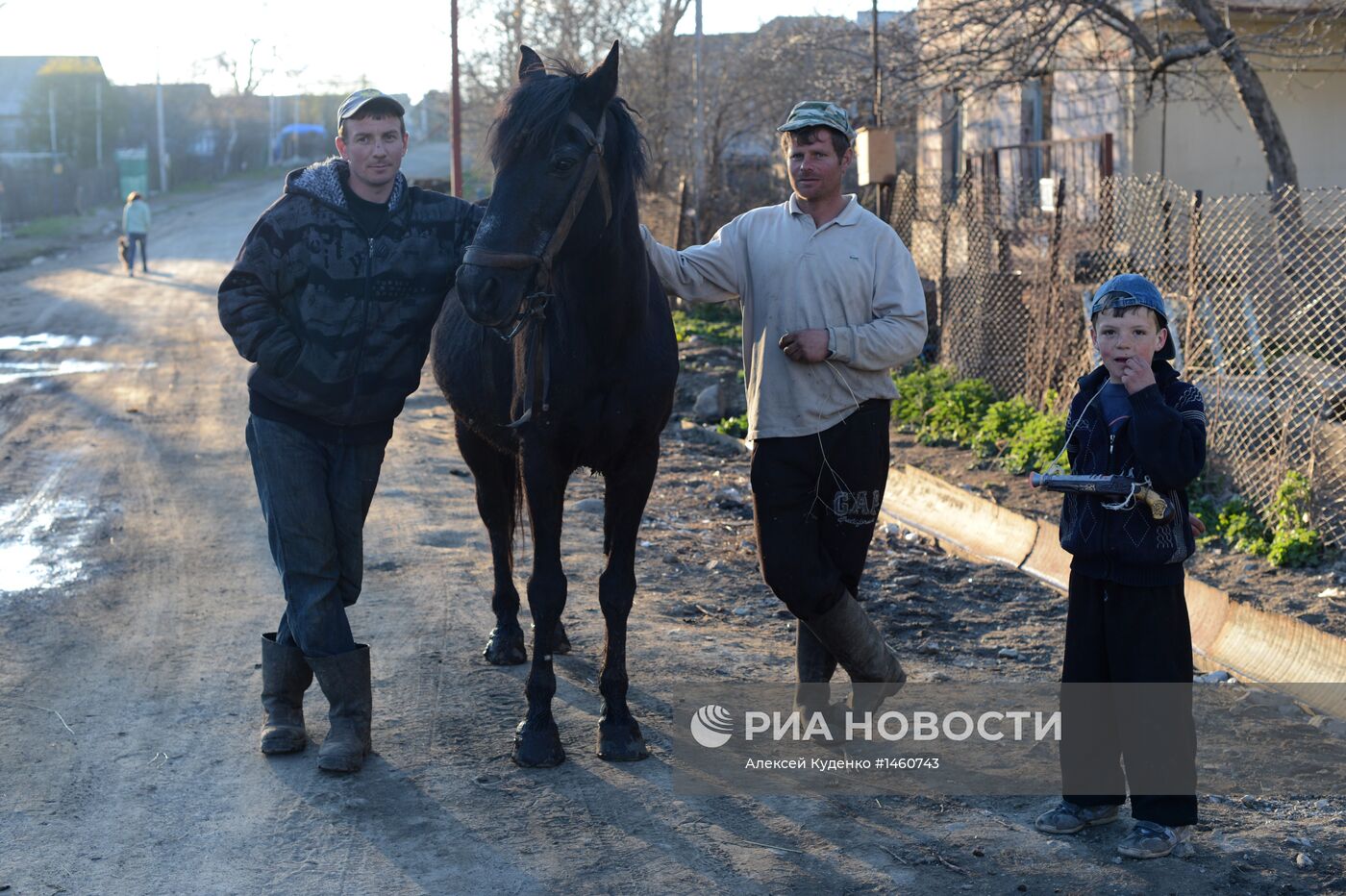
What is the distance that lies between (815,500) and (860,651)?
548 mm

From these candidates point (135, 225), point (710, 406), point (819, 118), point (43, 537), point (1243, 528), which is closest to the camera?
point (819, 118)

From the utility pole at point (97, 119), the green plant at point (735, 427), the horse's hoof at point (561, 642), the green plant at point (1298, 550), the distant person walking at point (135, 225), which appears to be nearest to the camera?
the horse's hoof at point (561, 642)

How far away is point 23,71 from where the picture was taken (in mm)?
60562

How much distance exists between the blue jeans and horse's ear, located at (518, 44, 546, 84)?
144 cm

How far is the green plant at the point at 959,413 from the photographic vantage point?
10.5m

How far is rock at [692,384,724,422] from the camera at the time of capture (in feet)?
40.5

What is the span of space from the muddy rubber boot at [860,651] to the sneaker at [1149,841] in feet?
3.37

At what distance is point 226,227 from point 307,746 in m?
35.3

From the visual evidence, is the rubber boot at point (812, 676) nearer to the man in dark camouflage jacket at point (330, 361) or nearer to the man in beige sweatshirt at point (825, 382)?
the man in beige sweatshirt at point (825, 382)

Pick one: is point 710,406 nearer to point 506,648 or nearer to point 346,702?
point 506,648

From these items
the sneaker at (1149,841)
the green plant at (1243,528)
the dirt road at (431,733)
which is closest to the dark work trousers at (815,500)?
the dirt road at (431,733)

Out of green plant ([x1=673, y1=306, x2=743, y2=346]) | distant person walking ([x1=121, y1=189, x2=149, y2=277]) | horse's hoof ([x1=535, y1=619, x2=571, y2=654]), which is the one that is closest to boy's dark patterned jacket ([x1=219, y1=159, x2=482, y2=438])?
horse's hoof ([x1=535, y1=619, x2=571, y2=654])

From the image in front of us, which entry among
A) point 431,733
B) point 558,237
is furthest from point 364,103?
point 431,733

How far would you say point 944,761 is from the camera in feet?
15.3
